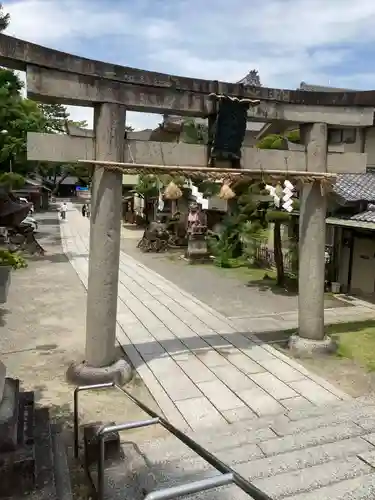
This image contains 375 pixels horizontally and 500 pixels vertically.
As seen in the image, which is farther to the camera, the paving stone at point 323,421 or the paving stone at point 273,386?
the paving stone at point 273,386

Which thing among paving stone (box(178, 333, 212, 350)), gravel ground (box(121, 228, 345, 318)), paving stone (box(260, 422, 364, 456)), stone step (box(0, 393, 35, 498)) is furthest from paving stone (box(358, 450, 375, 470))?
gravel ground (box(121, 228, 345, 318))

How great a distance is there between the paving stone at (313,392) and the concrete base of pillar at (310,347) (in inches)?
45.2

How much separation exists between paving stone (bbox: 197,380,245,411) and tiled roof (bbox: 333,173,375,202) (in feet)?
28.8

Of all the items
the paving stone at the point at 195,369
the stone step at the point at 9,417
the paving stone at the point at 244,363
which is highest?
the stone step at the point at 9,417

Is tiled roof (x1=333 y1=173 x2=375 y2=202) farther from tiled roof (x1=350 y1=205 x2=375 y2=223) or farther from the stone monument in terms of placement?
the stone monument

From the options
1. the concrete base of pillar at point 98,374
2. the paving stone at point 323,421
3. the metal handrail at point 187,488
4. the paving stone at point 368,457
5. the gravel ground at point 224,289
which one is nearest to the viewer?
the metal handrail at point 187,488

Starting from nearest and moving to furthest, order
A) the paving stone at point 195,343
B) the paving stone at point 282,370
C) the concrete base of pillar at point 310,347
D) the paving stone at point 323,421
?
the paving stone at point 323,421, the paving stone at point 282,370, the concrete base of pillar at point 310,347, the paving stone at point 195,343

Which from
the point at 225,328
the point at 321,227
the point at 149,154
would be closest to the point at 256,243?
the point at 225,328

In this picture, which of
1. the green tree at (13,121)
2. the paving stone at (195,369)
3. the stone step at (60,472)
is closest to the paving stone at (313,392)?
the paving stone at (195,369)

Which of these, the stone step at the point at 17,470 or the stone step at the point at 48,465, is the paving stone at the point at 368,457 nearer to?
the stone step at the point at 48,465

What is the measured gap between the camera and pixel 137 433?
5844 millimetres

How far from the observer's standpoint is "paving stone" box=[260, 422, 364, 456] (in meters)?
5.17

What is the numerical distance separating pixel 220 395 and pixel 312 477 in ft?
8.53

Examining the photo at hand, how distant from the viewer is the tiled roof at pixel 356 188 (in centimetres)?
1402
